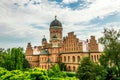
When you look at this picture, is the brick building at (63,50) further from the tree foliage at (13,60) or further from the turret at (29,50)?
the tree foliage at (13,60)

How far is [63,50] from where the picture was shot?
73500 millimetres

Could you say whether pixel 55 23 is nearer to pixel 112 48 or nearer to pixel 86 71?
pixel 112 48

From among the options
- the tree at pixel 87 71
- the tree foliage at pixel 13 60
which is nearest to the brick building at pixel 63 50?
the tree foliage at pixel 13 60

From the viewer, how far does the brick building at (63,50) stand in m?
68.8

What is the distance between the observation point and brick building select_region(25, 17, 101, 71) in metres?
68.8

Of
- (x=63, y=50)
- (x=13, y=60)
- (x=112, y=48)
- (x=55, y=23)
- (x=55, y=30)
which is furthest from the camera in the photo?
(x=55, y=23)

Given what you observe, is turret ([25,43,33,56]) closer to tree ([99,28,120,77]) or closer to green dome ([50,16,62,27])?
green dome ([50,16,62,27])

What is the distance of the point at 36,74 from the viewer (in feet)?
79.0

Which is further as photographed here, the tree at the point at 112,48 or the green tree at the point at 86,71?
the tree at the point at 112,48

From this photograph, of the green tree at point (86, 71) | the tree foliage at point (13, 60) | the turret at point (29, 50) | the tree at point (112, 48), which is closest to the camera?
the green tree at point (86, 71)

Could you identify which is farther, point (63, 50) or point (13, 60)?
point (63, 50)

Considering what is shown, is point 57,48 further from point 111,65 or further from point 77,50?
point 111,65

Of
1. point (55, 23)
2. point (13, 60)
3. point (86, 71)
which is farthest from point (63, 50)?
point (86, 71)

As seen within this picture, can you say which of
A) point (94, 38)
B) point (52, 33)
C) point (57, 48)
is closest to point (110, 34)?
point (94, 38)
